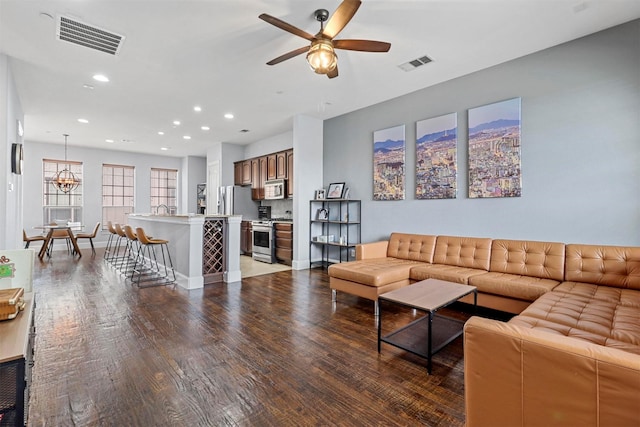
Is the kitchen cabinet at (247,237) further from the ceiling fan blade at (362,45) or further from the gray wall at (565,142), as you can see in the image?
the ceiling fan blade at (362,45)

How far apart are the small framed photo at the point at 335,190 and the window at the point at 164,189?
676 centimetres

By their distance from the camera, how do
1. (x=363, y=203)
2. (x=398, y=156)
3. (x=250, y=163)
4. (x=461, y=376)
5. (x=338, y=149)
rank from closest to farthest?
(x=461, y=376), (x=398, y=156), (x=363, y=203), (x=338, y=149), (x=250, y=163)

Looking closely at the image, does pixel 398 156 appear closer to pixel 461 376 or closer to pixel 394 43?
pixel 394 43

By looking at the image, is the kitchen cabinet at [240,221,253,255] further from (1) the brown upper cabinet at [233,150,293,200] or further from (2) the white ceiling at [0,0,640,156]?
(2) the white ceiling at [0,0,640,156]

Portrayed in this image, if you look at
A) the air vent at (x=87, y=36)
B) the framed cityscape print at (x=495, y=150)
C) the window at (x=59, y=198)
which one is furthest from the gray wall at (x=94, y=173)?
the framed cityscape print at (x=495, y=150)

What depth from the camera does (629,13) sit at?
2859mm

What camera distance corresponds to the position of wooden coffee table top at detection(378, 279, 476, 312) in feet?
7.75

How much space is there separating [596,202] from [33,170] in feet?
39.8

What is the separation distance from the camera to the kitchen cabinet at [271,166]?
7.20 m

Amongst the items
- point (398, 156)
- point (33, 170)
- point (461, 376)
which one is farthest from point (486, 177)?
point (33, 170)

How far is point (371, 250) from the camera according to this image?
4.38 metres

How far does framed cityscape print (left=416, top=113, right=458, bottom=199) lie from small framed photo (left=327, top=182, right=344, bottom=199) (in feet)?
5.17

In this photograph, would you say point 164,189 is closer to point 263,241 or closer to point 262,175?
point 262,175

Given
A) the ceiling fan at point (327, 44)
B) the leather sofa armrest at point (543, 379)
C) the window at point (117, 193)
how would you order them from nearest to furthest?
the leather sofa armrest at point (543, 379)
the ceiling fan at point (327, 44)
the window at point (117, 193)
